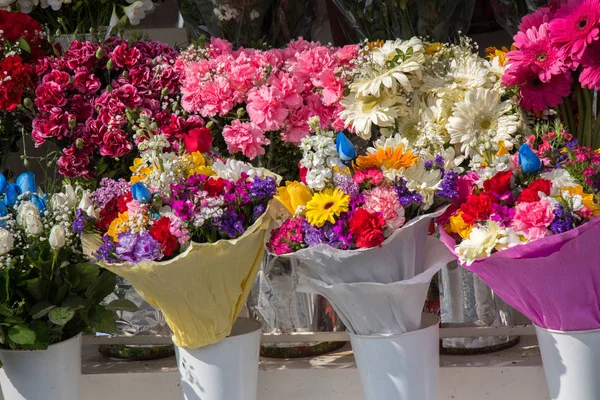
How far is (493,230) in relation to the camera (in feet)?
4.42

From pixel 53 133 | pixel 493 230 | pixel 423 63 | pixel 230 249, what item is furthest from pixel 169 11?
pixel 493 230

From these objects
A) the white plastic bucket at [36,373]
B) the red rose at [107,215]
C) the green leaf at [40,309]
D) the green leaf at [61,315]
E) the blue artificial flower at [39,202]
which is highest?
the blue artificial flower at [39,202]

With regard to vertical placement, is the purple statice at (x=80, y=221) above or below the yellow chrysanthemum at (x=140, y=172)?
below

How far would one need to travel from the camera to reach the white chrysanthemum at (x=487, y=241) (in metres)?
1.34

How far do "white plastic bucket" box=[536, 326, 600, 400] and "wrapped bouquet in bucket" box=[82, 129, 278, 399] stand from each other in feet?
1.65

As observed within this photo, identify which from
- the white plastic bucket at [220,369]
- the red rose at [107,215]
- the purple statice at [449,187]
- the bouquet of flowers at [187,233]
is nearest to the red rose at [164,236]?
the bouquet of flowers at [187,233]

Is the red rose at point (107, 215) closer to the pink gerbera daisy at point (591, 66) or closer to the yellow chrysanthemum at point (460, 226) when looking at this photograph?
the yellow chrysanthemum at point (460, 226)

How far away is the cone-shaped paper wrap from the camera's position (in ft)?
4.77

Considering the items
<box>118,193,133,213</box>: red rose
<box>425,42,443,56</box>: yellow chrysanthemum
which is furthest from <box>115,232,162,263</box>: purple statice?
<box>425,42,443,56</box>: yellow chrysanthemum

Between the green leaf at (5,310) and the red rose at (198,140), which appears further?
the red rose at (198,140)

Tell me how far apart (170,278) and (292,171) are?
1.61ft

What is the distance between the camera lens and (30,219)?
1504 mm

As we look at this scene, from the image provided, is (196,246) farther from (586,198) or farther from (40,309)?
(586,198)

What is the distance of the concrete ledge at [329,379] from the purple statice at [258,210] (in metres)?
0.39
